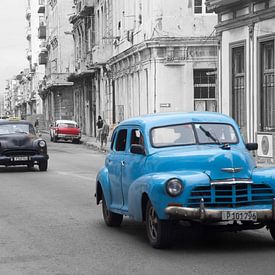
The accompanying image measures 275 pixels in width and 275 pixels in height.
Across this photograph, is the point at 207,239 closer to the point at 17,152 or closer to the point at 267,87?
the point at 17,152

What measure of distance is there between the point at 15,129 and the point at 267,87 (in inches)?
329

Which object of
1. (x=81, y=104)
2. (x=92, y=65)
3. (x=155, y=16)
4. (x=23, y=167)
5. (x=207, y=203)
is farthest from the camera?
(x=81, y=104)

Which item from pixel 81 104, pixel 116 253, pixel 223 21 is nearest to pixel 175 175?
pixel 116 253

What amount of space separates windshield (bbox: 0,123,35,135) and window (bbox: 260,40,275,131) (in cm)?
769

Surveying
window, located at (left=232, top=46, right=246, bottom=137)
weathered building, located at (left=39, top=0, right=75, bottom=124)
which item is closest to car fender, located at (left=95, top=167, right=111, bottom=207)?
window, located at (left=232, top=46, right=246, bottom=137)

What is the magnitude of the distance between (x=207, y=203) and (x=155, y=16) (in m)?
31.7

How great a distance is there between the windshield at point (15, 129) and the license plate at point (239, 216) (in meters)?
17.8

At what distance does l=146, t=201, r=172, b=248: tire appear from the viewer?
33.0 ft

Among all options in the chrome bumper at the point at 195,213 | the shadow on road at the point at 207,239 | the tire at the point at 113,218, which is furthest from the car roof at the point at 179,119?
the chrome bumper at the point at 195,213

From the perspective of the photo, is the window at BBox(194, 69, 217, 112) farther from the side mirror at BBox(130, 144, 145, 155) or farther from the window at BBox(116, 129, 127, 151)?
the side mirror at BBox(130, 144, 145, 155)

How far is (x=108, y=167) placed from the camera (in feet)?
Result: 41.6

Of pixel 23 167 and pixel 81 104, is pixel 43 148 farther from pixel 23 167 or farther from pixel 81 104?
pixel 81 104

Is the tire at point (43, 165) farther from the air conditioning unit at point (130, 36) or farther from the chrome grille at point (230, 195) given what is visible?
the air conditioning unit at point (130, 36)

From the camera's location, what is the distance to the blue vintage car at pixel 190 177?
9883 mm
